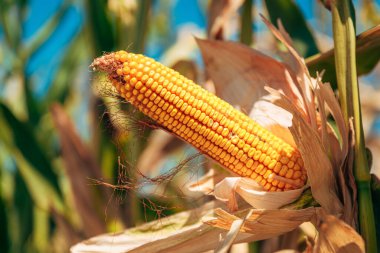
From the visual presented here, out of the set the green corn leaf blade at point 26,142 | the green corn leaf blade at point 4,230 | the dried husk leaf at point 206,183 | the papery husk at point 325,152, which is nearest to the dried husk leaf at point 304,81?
the papery husk at point 325,152

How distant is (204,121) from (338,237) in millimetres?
254

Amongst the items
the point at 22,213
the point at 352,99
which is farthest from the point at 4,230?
the point at 352,99

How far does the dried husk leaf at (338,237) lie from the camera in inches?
26.3

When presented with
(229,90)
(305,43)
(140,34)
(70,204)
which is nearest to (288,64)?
(229,90)

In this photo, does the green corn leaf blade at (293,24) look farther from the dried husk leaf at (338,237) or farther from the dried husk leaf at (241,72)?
the dried husk leaf at (338,237)

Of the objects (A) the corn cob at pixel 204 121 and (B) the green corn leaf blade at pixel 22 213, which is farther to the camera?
(B) the green corn leaf blade at pixel 22 213

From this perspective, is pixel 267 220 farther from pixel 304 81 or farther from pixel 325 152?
pixel 304 81

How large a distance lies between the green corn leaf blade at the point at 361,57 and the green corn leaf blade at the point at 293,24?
15cm

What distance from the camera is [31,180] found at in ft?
5.75

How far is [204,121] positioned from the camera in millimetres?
815

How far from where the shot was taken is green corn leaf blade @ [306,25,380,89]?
935 millimetres

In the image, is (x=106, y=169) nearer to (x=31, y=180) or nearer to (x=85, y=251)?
(x=31, y=180)

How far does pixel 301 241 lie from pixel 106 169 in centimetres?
68

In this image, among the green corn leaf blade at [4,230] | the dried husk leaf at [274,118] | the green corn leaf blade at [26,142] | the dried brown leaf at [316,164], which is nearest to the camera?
the dried brown leaf at [316,164]
